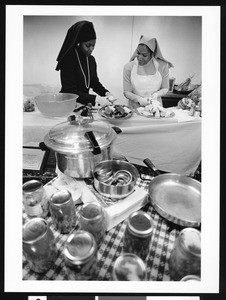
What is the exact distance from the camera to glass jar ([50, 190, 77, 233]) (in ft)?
1.38

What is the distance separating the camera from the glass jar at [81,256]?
31 centimetres

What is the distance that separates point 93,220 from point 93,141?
0.68 feet

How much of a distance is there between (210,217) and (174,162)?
76cm

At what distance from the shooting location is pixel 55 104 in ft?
3.13

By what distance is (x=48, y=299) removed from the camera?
1.47ft

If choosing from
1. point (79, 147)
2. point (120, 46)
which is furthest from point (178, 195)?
point (120, 46)

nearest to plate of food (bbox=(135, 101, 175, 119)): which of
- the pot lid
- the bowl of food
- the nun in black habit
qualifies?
the nun in black habit

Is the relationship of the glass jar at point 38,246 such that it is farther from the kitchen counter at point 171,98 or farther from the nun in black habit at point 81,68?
the kitchen counter at point 171,98

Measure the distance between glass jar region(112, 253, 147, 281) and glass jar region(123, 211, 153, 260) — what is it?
0.13 ft

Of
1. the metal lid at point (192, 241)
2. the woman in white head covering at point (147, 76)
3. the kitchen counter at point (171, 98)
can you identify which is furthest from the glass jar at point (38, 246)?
the kitchen counter at point (171, 98)

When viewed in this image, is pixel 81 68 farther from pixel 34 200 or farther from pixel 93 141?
pixel 34 200

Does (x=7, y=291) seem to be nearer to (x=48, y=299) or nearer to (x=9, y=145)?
(x=48, y=299)
